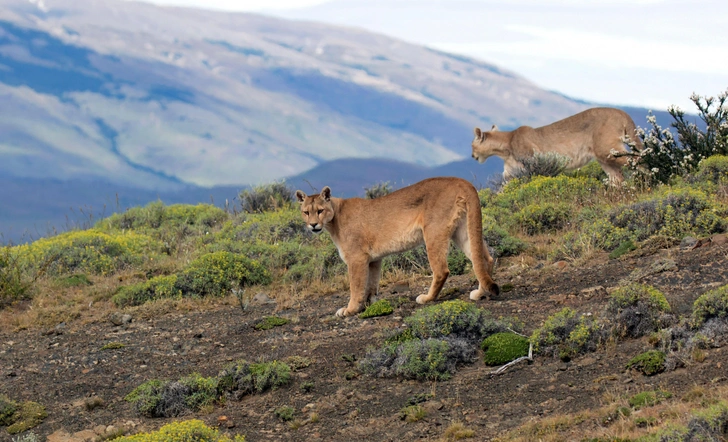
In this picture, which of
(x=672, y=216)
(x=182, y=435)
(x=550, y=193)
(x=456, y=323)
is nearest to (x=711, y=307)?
(x=456, y=323)

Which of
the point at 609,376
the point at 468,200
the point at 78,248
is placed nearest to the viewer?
the point at 609,376

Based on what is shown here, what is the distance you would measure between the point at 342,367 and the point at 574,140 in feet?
37.7

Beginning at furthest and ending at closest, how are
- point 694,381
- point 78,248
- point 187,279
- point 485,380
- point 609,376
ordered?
point 78,248
point 187,279
point 485,380
point 609,376
point 694,381

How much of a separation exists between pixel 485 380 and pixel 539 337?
775mm

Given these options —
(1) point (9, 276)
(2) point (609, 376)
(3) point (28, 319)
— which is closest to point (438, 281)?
(2) point (609, 376)

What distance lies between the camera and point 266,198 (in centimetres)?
2080

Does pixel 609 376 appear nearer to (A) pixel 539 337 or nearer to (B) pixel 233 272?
(A) pixel 539 337

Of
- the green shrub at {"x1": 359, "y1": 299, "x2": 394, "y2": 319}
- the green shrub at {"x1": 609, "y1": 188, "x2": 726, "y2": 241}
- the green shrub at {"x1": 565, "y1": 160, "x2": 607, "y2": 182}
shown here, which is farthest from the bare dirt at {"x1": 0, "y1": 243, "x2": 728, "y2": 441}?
the green shrub at {"x1": 565, "y1": 160, "x2": 607, "y2": 182}

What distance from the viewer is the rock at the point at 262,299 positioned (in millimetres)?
12359

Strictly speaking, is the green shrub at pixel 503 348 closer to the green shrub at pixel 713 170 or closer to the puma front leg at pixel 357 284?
the puma front leg at pixel 357 284

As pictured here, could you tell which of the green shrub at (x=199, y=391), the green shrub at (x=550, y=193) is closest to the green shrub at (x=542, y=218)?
the green shrub at (x=550, y=193)

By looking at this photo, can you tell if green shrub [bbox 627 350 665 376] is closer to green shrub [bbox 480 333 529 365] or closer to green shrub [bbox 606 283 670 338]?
green shrub [bbox 606 283 670 338]

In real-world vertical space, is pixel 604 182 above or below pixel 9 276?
above

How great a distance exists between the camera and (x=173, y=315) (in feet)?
39.6
